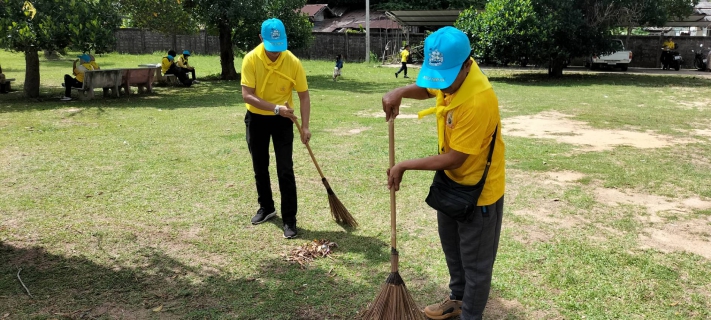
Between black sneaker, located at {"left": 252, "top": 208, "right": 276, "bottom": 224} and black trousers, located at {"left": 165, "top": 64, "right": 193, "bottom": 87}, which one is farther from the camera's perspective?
black trousers, located at {"left": 165, "top": 64, "right": 193, "bottom": 87}

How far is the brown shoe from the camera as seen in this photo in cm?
348

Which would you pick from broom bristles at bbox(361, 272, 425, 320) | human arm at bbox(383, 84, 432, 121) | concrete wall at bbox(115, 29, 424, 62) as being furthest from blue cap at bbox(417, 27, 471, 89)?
concrete wall at bbox(115, 29, 424, 62)

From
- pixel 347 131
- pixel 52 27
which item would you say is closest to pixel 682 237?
pixel 347 131

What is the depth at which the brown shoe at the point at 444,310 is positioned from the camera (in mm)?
3479

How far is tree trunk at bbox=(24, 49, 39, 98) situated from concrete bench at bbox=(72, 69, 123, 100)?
1.06 metres

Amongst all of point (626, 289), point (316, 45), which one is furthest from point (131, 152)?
point (316, 45)

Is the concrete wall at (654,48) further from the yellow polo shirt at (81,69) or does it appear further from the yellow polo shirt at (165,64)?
the yellow polo shirt at (81,69)

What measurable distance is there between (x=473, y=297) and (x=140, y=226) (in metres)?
3.38

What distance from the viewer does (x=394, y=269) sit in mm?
3287

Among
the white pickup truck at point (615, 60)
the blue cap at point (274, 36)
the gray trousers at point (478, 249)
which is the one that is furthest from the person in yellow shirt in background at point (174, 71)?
the white pickup truck at point (615, 60)

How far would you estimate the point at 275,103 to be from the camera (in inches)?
187

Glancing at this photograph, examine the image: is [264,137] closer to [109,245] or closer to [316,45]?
[109,245]

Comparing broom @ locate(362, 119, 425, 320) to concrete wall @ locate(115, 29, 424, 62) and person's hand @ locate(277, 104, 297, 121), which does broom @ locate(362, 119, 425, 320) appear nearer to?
person's hand @ locate(277, 104, 297, 121)

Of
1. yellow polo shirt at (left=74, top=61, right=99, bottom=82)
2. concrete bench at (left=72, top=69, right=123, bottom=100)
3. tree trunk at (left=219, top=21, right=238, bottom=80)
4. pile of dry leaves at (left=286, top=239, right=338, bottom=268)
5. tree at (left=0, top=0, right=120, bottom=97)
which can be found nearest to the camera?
pile of dry leaves at (left=286, top=239, right=338, bottom=268)
